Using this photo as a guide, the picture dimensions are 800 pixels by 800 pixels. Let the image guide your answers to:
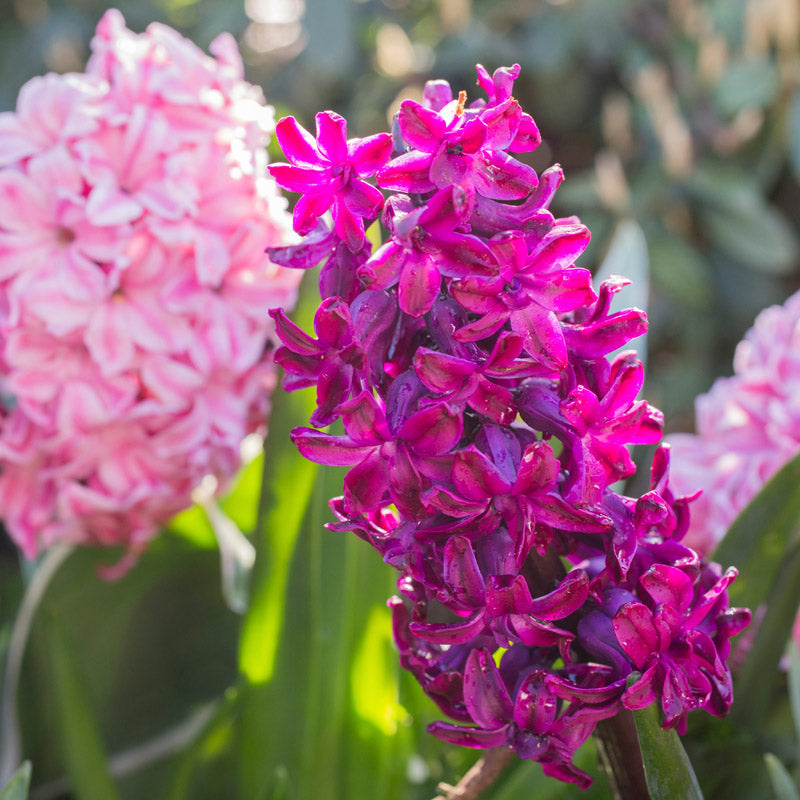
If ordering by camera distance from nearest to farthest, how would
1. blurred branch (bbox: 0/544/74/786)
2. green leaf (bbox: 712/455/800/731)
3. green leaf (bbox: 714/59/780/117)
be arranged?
green leaf (bbox: 712/455/800/731) → blurred branch (bbox: 0/544/74/786) → green leaf (bbox: 714/59/780/117)

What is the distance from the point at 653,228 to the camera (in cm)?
150

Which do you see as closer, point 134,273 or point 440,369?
point 440,369

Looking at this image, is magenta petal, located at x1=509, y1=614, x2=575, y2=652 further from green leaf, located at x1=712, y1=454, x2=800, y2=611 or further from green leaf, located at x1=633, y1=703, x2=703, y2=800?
green leaf, located at x1=712, y1=454, x2=800, y2=611

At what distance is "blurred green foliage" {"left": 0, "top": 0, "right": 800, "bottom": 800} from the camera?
1.55 feet

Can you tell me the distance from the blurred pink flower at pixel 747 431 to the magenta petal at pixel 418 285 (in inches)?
10.1

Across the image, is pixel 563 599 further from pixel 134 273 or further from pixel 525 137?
pixel 134 273

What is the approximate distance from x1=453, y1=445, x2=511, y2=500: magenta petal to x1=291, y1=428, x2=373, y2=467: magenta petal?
0.03m

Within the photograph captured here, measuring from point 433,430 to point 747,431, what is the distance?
1.02ft

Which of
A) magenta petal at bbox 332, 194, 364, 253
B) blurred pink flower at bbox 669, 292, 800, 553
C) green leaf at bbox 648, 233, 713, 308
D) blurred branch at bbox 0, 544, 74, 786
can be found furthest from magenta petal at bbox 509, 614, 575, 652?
green leaf at bbox 648, 233, 713, 308

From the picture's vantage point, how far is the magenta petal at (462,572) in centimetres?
26

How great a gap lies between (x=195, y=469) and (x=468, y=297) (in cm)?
28

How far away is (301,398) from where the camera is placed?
45 cm

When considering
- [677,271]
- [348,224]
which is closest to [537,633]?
[348,224]

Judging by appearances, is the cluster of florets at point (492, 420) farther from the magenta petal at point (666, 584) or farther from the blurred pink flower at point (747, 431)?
the blurred pink flower at point (747, 431)
